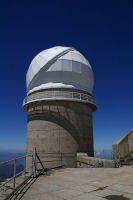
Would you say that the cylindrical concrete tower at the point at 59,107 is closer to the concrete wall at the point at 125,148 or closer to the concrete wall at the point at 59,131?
the concrete wall at the point at 59,131

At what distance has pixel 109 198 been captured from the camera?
179 inches

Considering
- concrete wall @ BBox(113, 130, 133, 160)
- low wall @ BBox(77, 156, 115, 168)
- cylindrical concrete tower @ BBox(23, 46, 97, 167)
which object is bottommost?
low wall @ BBox(77, 156, 115, 168)

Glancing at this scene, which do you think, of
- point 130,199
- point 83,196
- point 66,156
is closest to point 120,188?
point 130,199

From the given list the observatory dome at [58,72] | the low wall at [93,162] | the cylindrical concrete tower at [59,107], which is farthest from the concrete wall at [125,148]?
the observatory dome at [58,72]

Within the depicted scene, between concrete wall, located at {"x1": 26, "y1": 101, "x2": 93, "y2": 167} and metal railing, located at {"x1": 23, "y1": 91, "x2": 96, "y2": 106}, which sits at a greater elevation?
metal railing, located at {"x1": 23, "y1": 91, "x2": 96, "y2": 106}

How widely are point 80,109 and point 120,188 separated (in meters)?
11.3

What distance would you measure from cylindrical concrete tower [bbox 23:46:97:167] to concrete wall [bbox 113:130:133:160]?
170 inches

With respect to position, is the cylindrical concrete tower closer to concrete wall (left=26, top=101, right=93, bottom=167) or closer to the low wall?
concrete wall (left=26, top=101, right=93, bottom=167)

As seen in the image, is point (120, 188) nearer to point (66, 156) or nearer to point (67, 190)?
point (67, 190)

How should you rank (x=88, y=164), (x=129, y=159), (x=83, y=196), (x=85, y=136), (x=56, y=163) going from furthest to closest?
(x=85, y=136), (x=56, y=163), (x=88, y=164), (x=129, y=159), (x=83, y=196)

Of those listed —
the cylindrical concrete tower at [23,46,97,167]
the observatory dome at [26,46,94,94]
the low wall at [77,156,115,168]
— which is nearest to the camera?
the low wall at [77,156,115,168]

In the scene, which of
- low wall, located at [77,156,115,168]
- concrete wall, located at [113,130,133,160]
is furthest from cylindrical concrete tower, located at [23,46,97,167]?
concrete wall, located at [113,130,133,160]

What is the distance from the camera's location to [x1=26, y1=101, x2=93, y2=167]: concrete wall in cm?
1486

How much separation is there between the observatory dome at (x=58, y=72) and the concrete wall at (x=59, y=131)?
2.30 m
